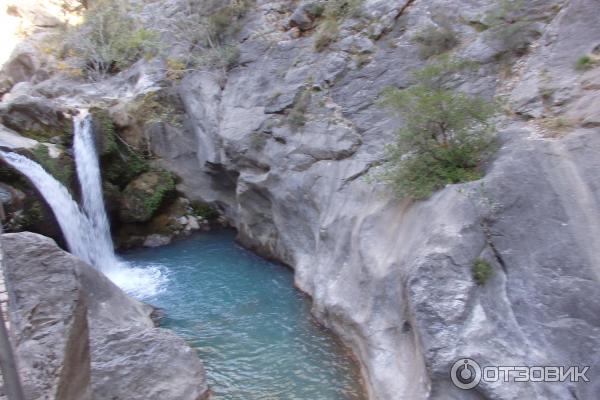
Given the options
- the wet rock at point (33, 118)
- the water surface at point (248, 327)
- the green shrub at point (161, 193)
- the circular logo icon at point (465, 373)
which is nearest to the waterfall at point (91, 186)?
the wet rock at point (33, 118)

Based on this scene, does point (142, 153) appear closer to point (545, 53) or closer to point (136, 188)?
point (136, 188)

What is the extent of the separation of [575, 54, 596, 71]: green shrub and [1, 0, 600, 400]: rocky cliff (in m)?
0.05

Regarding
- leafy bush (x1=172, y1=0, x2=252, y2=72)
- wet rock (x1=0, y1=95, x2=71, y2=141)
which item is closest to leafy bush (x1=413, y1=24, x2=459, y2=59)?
leafy bush (x1=172, y1=0, x2=252, y2=72)

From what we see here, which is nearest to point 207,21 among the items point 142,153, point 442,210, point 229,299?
point 142,153

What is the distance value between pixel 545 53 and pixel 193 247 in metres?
10.6

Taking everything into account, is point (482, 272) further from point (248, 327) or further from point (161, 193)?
point (161, 193)

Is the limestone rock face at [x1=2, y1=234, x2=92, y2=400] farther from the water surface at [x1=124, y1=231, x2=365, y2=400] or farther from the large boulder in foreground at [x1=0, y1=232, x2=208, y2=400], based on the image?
the water surface at [x1=124, y1=231, x2=365, y2=400]

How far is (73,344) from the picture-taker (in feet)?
16.1

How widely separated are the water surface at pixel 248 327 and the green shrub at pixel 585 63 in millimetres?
6028

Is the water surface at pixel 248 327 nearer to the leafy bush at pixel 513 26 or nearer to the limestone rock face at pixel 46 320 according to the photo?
the limestone rock face at pixel 46 320

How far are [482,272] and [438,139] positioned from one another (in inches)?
105

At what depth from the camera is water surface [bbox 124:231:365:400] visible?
27.6 ft

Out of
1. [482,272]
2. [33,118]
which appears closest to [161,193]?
[33,118]

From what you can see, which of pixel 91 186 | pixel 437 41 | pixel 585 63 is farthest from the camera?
pixel 91 186
